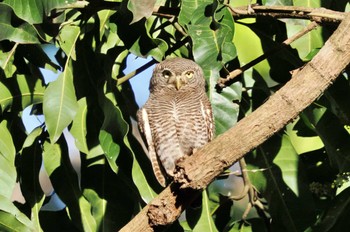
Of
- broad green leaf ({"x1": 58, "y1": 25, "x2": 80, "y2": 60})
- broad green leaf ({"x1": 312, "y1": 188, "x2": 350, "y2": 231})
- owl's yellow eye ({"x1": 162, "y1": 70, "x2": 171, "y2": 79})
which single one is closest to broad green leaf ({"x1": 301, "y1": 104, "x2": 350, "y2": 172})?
broad green leaf ({"x1": 312, "y1": 188, "x2": 350, "y2": 231})

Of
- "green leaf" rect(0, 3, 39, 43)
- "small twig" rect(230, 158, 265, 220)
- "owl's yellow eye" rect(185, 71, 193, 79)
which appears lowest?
"small twig" rect(230, 158, 265, 220)

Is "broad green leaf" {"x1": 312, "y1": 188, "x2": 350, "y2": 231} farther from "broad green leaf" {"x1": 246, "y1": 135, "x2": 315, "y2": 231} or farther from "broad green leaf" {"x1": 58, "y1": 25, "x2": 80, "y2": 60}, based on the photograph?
"broad green leaf" {"x1": 58, "y1": 25, "x2": 80, "y2": 60}

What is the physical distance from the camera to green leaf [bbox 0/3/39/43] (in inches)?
154

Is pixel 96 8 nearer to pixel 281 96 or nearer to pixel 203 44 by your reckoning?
pixel 203 44

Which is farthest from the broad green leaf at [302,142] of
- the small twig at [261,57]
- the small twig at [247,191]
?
the small twig at [261,57]

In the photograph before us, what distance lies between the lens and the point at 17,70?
4.46m

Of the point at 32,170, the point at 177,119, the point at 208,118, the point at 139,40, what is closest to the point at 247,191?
the point at 208,118

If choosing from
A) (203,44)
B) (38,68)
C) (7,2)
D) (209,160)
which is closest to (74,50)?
(38,68)

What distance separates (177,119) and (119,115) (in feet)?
2.79

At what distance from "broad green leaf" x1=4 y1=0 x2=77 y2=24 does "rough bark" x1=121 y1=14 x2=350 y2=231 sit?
38.0 inches

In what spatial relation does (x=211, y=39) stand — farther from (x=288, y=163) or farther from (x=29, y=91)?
(x=29, y=91)

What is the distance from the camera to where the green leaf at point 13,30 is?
3.92 metres

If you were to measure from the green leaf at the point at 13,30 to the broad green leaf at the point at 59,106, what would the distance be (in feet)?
0.87

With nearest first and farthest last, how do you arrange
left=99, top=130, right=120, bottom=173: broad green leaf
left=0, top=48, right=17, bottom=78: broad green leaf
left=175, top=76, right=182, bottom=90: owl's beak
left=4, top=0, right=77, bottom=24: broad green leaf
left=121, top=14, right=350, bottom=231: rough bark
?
1. left=121, top=14, right=350, bottom=231: rough bark
2. left=4, top=0, right=77, bottom=24: broad green leaf
3. left=99, top=130, right=120, bottom=173: broad green leaf
4. left=0, top=48, right=17, bottom=78: broad green leaf
5. left=175, top=76, right=182, bottom=90: owl's beak
